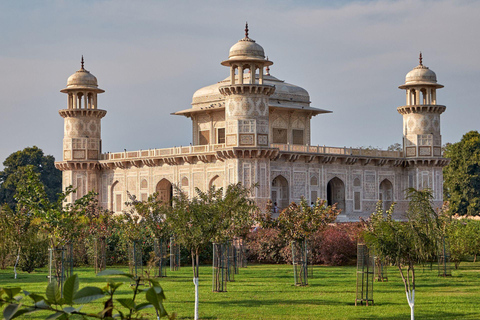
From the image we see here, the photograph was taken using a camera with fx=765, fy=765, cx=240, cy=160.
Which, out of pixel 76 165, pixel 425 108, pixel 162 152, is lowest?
pixel 76 165

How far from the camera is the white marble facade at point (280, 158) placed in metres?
39.2

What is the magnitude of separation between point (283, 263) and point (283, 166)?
9.12 metres

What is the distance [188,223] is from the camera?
1838 centimetres

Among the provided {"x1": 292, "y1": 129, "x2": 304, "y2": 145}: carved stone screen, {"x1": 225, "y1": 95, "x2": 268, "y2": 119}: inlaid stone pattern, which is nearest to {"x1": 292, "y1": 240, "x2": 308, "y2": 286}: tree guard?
{"x1": 225, "y1": 95, "x2": 268, "y2": 119}: inlaid stone pattern

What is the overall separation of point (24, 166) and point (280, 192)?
92.3 ft

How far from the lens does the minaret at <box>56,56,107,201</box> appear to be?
4294 centimetres

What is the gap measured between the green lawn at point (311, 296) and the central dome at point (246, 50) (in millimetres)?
13693

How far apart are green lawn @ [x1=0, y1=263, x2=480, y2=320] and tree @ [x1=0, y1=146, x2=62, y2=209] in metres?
35.7

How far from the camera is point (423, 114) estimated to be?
1644 inches

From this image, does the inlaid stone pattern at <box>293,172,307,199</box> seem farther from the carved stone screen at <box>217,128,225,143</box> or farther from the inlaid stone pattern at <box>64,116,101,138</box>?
the inlaid stone pattern at <box>64,116,101,138</box>

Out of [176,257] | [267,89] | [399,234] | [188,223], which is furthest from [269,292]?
[267,89]

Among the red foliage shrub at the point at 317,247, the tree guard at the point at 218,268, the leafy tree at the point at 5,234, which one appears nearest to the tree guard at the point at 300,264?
the tree guard at the point at 218,268

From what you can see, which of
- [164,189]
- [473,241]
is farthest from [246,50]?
[473,241]

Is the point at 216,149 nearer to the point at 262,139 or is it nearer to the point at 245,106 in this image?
the point at 262,139
